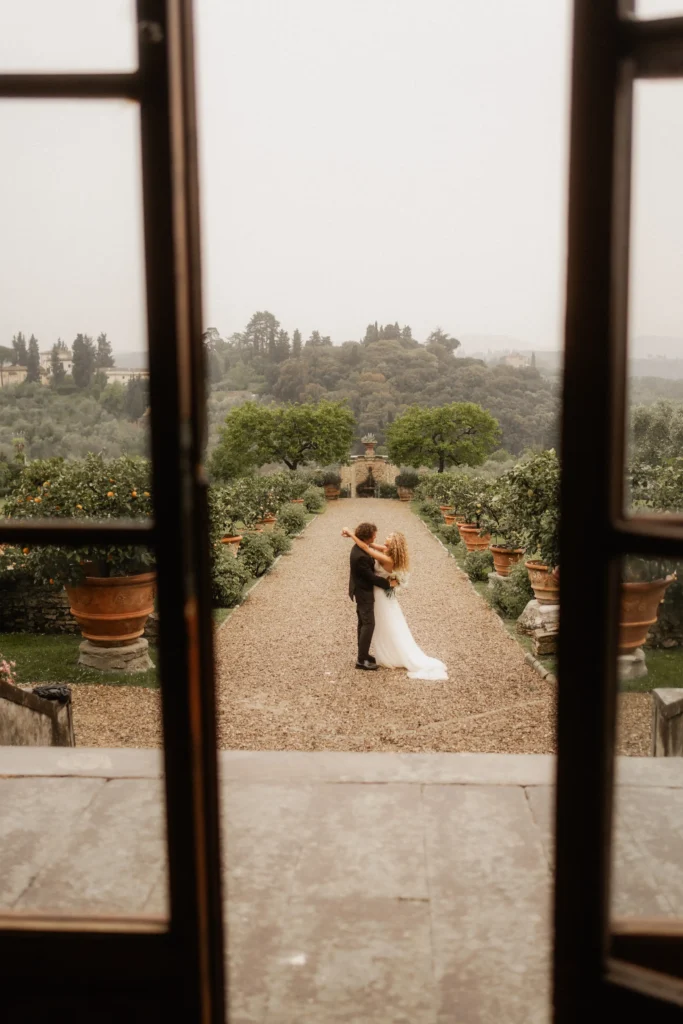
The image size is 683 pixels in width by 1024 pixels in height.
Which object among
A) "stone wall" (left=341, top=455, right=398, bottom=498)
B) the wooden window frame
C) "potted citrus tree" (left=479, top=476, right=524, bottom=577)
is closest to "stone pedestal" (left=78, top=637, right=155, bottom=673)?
"potted citrus tree" (left=479, top=476, right=524, bottom=577)

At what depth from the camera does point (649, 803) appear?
93.4 inches

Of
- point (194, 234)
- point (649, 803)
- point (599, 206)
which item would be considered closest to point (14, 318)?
point (194, 234)

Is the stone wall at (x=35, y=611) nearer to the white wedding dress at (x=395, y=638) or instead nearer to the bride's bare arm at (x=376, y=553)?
the bride's bare arm at (x=376, y=553)

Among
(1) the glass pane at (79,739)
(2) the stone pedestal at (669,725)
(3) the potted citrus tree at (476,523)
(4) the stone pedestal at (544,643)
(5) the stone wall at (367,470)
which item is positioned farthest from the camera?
(5) the stone wall at (367,470)

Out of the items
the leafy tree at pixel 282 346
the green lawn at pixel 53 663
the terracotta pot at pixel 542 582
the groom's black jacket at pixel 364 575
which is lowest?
the green lawn at pixel 53 663

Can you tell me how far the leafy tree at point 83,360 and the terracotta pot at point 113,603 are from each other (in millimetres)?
2613

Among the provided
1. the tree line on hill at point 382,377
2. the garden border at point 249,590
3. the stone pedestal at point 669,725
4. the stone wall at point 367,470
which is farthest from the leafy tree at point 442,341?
the stone pedestal at point 669,725

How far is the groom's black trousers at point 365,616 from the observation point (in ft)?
19.6

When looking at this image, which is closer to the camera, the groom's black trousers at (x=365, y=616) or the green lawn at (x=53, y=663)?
the green lawn at (x=53, y=663)

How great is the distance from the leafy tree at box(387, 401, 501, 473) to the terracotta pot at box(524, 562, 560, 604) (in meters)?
18.2

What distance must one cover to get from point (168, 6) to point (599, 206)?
573 mm

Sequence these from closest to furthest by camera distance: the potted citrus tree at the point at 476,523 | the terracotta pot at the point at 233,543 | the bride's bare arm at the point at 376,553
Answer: the bride's bare arm at the point at 376,553, the terracotta pot at the point at 233,543, the potted citrus tree at the point at 476,523

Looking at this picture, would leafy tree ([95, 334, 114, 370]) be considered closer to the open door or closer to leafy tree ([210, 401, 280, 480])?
the open door

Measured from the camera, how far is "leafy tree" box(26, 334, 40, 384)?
1158mm
